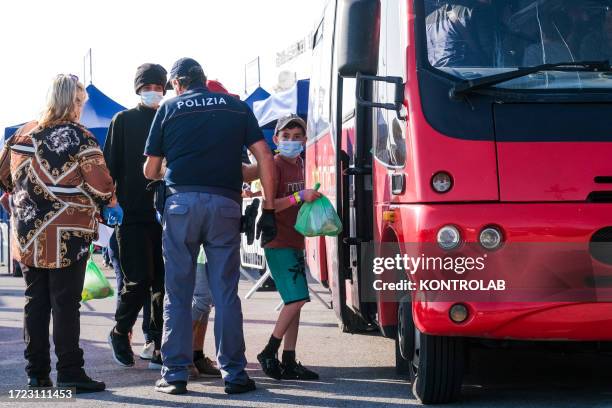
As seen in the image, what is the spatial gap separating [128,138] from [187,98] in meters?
1.19

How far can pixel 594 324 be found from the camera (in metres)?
5.27

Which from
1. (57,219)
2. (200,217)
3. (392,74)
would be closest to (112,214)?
(57,219)

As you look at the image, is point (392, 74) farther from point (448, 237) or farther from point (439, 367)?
point (439, 367)

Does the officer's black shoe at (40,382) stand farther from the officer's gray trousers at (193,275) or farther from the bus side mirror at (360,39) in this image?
the bus side mirror at (360,39)

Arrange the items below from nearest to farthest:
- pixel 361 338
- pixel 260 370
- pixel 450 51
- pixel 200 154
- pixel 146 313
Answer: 1. pixel 450 51
2. pixel 200 154
3. pixel 260 370
4. pixel 146 313
5. pixel 361 338

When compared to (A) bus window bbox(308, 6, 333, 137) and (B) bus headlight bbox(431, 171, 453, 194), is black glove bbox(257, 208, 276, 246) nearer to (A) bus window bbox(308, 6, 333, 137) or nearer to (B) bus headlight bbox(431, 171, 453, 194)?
(A) bus window bbox(308, 6, 333, 137)

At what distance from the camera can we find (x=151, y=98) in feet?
25.2

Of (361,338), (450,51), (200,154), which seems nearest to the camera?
(450,51)

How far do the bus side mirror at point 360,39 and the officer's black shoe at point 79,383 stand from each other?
94.6 inches

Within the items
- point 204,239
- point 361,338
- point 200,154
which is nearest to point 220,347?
point 204,239

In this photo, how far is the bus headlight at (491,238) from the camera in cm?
531

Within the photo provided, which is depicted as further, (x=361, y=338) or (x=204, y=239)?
(x=361, y=338)

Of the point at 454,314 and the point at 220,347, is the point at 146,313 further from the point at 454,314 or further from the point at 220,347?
the point at 454,314

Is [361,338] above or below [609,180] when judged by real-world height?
below
